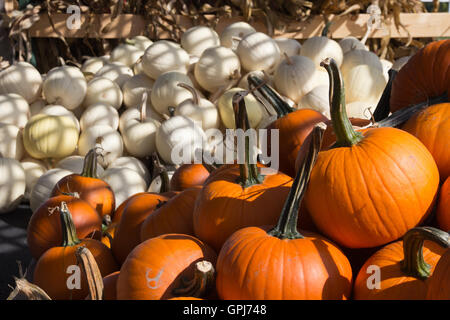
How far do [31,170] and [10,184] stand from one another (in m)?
0.27

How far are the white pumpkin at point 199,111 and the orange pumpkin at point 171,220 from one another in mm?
1981

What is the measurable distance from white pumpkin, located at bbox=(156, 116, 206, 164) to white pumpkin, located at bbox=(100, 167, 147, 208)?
0.87ft

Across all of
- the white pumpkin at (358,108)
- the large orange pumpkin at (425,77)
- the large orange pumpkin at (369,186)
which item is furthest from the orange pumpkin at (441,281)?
the white pumpkin at (358,108)

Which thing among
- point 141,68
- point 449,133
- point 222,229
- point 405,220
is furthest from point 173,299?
point 141,68

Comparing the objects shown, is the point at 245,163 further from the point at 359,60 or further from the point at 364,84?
the point at 359,60

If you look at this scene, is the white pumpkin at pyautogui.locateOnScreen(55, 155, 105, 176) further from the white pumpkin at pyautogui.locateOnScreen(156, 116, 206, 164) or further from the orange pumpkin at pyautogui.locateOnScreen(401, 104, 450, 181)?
the orange pumpkin at pyautogui.locateOnScreen(401, 104, 450, 181)

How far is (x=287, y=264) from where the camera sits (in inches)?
34.9

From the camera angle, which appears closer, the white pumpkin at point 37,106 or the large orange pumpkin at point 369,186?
the large orange pumpkin at point 369,186

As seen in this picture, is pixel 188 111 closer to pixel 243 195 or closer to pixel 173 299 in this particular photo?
pixel 243 195

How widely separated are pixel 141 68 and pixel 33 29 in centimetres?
120

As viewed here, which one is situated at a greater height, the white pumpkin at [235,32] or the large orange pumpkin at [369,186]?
the large orange pumpkin at [369,186]

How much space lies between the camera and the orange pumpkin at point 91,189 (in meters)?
2.16

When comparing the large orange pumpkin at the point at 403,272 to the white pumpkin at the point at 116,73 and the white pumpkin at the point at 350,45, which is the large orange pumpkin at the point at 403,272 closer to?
the white pumpkin at the point at 350,45

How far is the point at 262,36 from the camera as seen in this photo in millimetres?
3490
